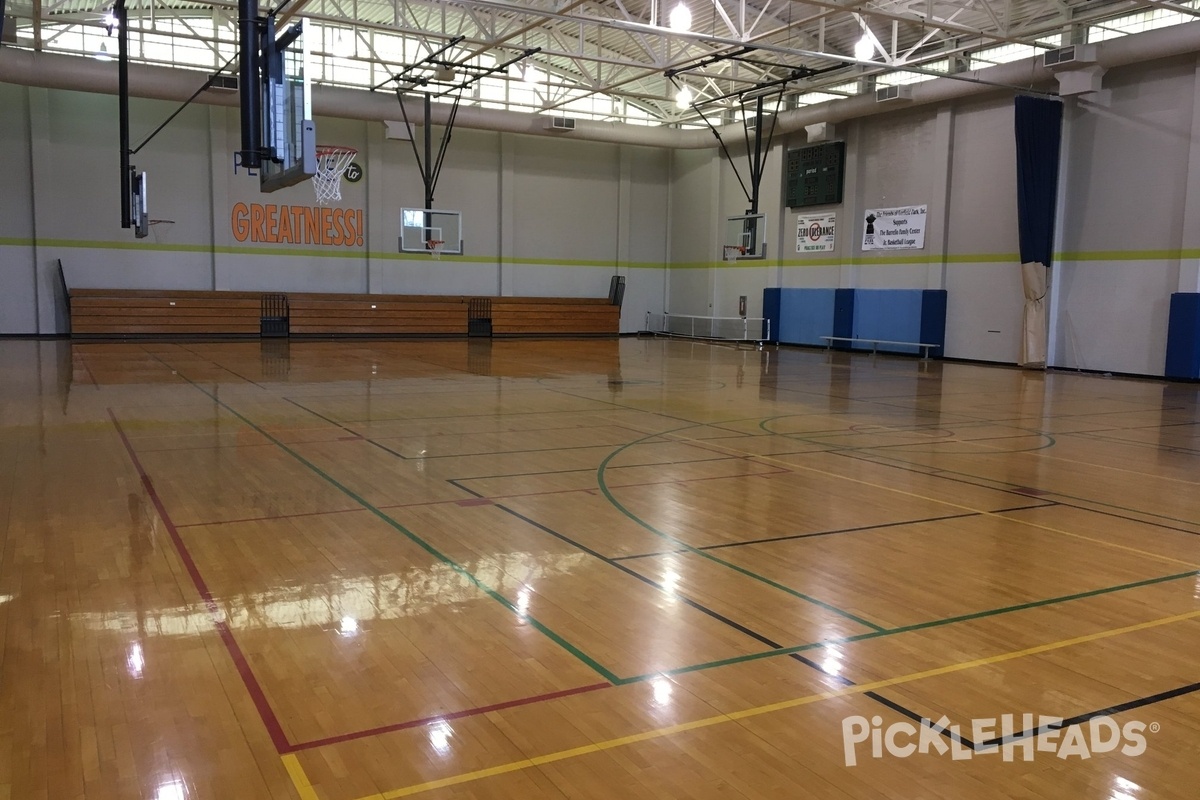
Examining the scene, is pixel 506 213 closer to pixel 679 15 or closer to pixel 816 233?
pixel 816 233

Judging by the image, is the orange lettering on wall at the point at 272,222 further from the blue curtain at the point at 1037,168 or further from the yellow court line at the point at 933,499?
the yellow court line at the point at 933,499

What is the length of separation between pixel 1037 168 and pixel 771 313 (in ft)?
27.8

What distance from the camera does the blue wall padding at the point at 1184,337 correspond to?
1591 cm

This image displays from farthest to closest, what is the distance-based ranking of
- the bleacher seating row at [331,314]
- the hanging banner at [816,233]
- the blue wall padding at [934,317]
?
the hanging banner at [816,233]
the bleacher seating row at [331,314]
the blue wall padding at [934,317]

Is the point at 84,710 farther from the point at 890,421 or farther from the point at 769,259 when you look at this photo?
the point at 769,259

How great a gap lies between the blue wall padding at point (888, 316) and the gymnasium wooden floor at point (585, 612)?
1178cm

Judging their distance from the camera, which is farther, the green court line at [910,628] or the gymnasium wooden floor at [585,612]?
the green court line at [910,628]

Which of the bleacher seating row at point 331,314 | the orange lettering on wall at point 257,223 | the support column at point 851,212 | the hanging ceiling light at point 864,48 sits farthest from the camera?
the orange lettering on wall at point 257,223

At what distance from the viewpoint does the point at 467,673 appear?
3596 mm

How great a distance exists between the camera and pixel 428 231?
23438mm

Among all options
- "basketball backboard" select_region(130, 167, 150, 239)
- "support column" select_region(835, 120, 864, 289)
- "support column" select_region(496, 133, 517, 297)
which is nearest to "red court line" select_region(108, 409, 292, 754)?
"basketball backboard" select_region(130, 167, 150, 239)

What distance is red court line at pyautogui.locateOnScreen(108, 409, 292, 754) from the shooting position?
3.09 meters

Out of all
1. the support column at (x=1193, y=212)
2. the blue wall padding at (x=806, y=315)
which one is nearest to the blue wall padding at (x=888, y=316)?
the blue wall padding at (x=806, y=315)

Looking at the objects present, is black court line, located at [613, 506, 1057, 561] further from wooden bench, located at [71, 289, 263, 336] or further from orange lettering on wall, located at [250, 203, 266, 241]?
orange lettering on wall, located at [250, 203, 266, 241]
